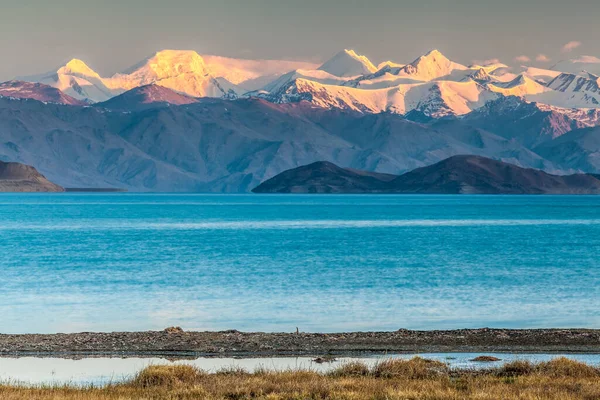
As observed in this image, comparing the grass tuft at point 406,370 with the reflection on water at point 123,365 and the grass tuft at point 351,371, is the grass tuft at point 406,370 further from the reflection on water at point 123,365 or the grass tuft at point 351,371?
the reflection on water at point 123,365

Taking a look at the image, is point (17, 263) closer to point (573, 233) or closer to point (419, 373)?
point (419, 373)

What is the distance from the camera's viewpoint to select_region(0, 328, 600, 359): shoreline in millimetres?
34781

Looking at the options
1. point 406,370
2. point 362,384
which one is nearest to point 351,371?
point 406,370

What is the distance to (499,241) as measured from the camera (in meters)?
125

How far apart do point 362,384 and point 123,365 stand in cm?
947

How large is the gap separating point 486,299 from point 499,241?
6910cm

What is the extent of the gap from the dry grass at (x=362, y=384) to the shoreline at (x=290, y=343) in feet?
17.9

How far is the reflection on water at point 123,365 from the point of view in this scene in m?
29.6

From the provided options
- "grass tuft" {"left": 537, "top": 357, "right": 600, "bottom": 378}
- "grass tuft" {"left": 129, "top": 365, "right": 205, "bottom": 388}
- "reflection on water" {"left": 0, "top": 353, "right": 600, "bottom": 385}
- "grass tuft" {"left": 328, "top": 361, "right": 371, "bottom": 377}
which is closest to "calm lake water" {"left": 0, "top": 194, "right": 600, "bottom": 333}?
"reflection on water" {"left": 0, "top": 353, "right": 600, "bottom": 385}

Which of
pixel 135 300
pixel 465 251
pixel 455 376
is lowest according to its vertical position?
pixel 455 376

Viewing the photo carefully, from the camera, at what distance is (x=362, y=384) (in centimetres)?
2617

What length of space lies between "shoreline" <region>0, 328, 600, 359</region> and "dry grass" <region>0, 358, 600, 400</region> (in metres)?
5.45

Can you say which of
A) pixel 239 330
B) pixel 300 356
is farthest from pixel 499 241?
pixel 300 356

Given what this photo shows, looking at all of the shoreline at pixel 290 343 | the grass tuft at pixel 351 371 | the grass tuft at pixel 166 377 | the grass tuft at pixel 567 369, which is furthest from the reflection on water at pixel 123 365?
the grass tuft at pixel 567 369
